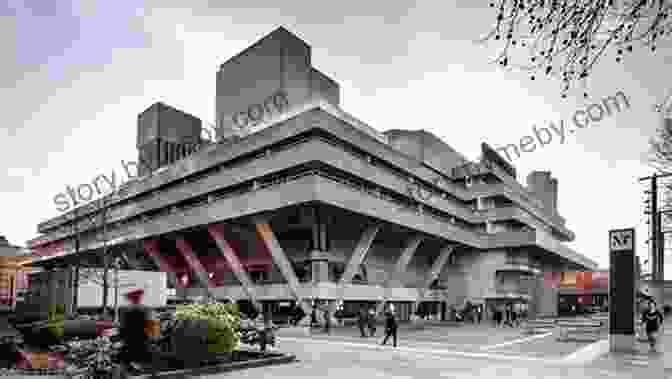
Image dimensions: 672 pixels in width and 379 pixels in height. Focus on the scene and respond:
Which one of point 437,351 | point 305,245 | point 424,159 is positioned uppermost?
point 424,159

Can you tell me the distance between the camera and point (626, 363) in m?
15.6

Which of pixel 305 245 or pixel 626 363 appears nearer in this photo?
pixel 626 363

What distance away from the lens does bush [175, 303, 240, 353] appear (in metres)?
12.9

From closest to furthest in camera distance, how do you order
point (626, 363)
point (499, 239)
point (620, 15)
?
point (620, 15), point (626, 363), point (499, 239)

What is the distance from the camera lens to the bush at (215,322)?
1295 cm

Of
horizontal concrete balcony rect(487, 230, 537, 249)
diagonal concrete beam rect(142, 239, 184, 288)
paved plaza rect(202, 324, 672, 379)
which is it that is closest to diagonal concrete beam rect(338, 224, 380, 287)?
paved plaza rect(202, 324, 672, 379)

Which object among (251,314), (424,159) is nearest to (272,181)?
(251,314)

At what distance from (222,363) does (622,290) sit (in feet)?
52.1

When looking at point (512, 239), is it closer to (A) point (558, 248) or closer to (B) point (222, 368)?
(A) point (558, 248)

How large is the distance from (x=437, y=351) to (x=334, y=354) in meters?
4.19

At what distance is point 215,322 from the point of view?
13.0 meters

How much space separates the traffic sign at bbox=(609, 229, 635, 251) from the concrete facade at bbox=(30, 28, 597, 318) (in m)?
14.2

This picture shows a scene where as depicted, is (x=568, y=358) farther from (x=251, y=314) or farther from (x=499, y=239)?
(x=499, y=239)

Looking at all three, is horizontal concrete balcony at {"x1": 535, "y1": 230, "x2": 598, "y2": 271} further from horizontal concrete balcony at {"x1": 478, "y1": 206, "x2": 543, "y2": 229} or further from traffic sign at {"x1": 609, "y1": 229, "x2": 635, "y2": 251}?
traffic sign at {"x1": 609, "y1": 229, "x2": 635, "y2": 251}
